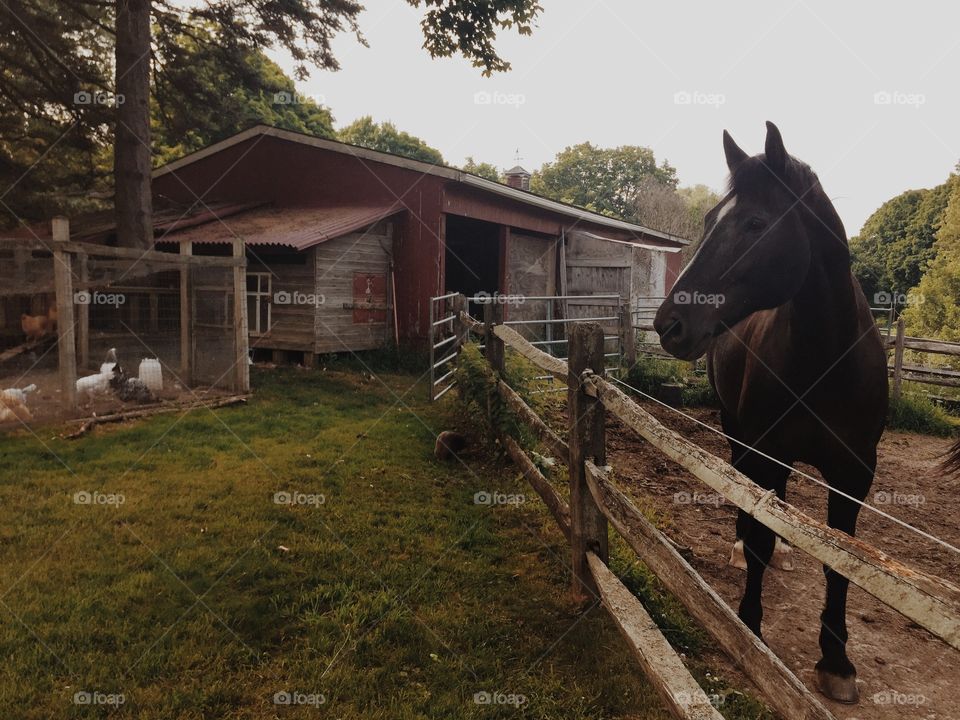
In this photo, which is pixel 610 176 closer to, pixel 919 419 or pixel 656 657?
pixel 919 419

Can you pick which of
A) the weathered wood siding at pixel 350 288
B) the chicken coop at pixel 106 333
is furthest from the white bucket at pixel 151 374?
the weathered wood siding at pixel 350 288

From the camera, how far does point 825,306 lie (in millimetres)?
3150

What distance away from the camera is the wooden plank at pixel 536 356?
3.87 m

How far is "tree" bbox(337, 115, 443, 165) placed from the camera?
44312mm

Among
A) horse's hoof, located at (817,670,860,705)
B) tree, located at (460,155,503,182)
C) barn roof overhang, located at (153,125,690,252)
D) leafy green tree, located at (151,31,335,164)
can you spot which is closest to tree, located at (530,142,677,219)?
tree, located at (460,155,503,182)

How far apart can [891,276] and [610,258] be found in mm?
21439

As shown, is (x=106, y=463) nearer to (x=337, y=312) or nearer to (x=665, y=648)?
(x=665, y=648)

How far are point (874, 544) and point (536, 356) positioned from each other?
11.4 ft

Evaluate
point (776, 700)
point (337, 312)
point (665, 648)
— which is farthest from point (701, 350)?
point (337, 312)

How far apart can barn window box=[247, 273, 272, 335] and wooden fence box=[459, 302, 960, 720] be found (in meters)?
9.34

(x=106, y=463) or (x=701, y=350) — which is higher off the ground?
(x=701, y=350)

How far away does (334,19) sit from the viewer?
1143 cm

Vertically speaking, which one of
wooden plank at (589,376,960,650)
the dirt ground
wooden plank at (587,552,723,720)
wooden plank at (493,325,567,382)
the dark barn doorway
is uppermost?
the dark barn doorway

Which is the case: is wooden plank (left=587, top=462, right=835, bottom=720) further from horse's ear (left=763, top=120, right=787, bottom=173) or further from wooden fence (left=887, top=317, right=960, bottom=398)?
wooden fence (left=887, top=317, right=960, bottom=398)
